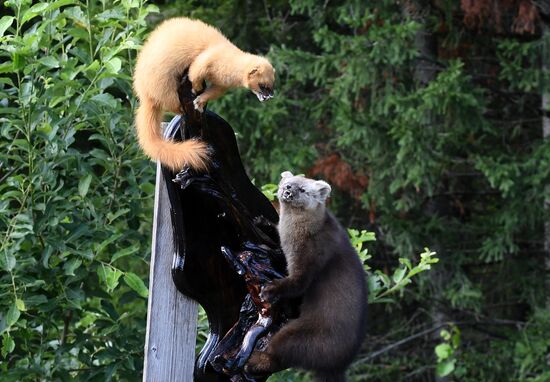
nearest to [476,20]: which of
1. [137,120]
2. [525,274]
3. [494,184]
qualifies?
[494,184]

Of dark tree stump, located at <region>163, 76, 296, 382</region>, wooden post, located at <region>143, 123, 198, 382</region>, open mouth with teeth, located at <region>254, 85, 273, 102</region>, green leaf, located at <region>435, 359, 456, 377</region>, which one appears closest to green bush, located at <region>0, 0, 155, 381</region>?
wooden post, located at <region>143, 123, 198, 382</region>

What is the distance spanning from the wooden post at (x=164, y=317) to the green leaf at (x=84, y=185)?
118 centimetres

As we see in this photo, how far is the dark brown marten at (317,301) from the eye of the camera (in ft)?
10.1

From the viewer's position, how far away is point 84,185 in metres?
4.44

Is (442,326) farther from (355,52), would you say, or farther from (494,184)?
(355,52)

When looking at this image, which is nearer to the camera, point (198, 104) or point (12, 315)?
point (198, 104)

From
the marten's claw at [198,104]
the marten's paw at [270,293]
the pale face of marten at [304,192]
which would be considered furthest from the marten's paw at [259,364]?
the marten's claw at [198,104]

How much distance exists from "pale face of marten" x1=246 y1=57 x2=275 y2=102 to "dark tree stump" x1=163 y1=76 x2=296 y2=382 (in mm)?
147

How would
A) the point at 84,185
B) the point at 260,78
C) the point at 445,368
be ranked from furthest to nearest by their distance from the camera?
the point at 445,368
the point at 84,185
the point at 260,78

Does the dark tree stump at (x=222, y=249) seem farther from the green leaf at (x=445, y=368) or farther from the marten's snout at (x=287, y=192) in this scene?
the green leaf at (x=445, y=368)

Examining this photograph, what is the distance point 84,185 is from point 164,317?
1336 mm

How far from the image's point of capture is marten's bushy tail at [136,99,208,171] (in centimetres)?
→ 301

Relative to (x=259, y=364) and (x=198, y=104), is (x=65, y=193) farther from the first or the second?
(x=259, y=364)

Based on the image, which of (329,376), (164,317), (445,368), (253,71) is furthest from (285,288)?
(445,368)
